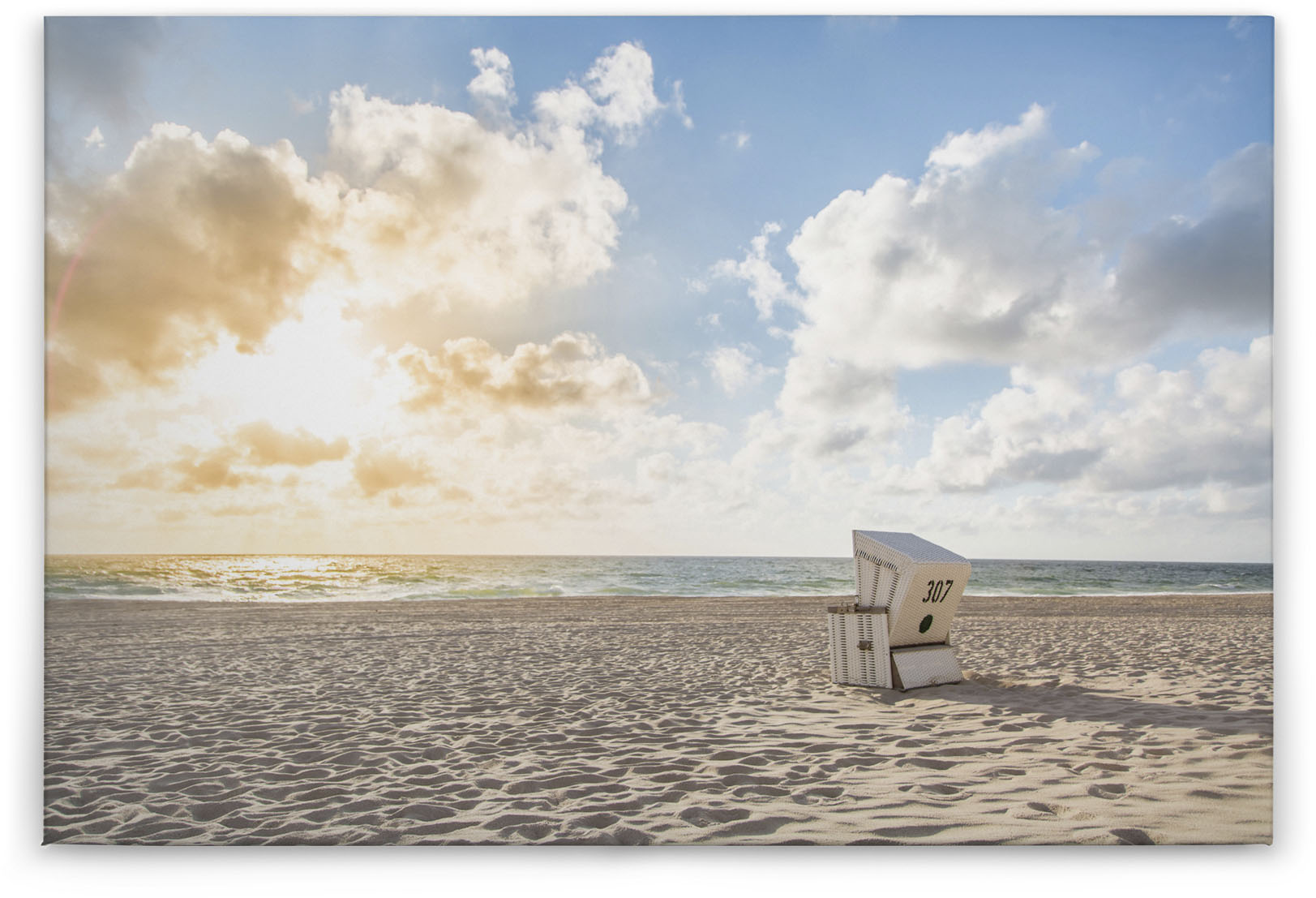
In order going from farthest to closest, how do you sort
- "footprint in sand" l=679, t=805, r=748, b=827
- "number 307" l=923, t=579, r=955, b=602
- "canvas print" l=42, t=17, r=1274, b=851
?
1. "number 307" l=923, t=579, r=955, b=602
2. "canvas print" l=42, t=17, r=1274, b=851
3. "footprint in sand" l=679, t=805, r=748, b=827

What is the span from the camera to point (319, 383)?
7387mm

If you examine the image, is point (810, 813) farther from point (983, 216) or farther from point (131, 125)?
point (131, 125)

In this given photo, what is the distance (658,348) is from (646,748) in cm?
721

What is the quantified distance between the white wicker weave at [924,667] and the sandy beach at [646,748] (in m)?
0.11

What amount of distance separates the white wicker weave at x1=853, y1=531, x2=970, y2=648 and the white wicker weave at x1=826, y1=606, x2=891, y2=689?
0.35ft

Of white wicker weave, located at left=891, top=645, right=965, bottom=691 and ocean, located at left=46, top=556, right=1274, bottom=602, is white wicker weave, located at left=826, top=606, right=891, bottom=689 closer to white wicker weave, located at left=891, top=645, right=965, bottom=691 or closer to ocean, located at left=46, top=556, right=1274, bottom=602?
white wicker weave, located at left=891, top=645, right=965, bottom=691

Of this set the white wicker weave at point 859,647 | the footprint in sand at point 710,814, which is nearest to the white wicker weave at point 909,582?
the white wicker weave at point 859,647

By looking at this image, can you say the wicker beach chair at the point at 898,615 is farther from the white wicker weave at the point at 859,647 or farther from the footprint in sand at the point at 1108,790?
the footprint in sand at the point at 1108,790

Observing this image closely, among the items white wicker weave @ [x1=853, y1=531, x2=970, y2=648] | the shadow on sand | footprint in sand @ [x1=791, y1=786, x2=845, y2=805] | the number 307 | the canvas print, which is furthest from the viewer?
the number 307

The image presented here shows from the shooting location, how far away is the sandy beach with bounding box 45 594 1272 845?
11.1 feet

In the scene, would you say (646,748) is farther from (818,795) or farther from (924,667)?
(924,667)

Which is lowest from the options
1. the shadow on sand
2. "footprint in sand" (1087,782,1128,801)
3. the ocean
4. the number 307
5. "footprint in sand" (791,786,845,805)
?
the ocean

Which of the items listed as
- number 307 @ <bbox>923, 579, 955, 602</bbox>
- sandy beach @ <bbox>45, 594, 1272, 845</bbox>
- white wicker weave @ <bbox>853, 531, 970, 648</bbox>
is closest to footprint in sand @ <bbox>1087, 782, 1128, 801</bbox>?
sandy beach @ <bbox>45, 594, 1272, 845</bbox>

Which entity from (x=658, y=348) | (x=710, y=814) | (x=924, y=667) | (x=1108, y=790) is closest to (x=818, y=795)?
(x=710, y=814)
